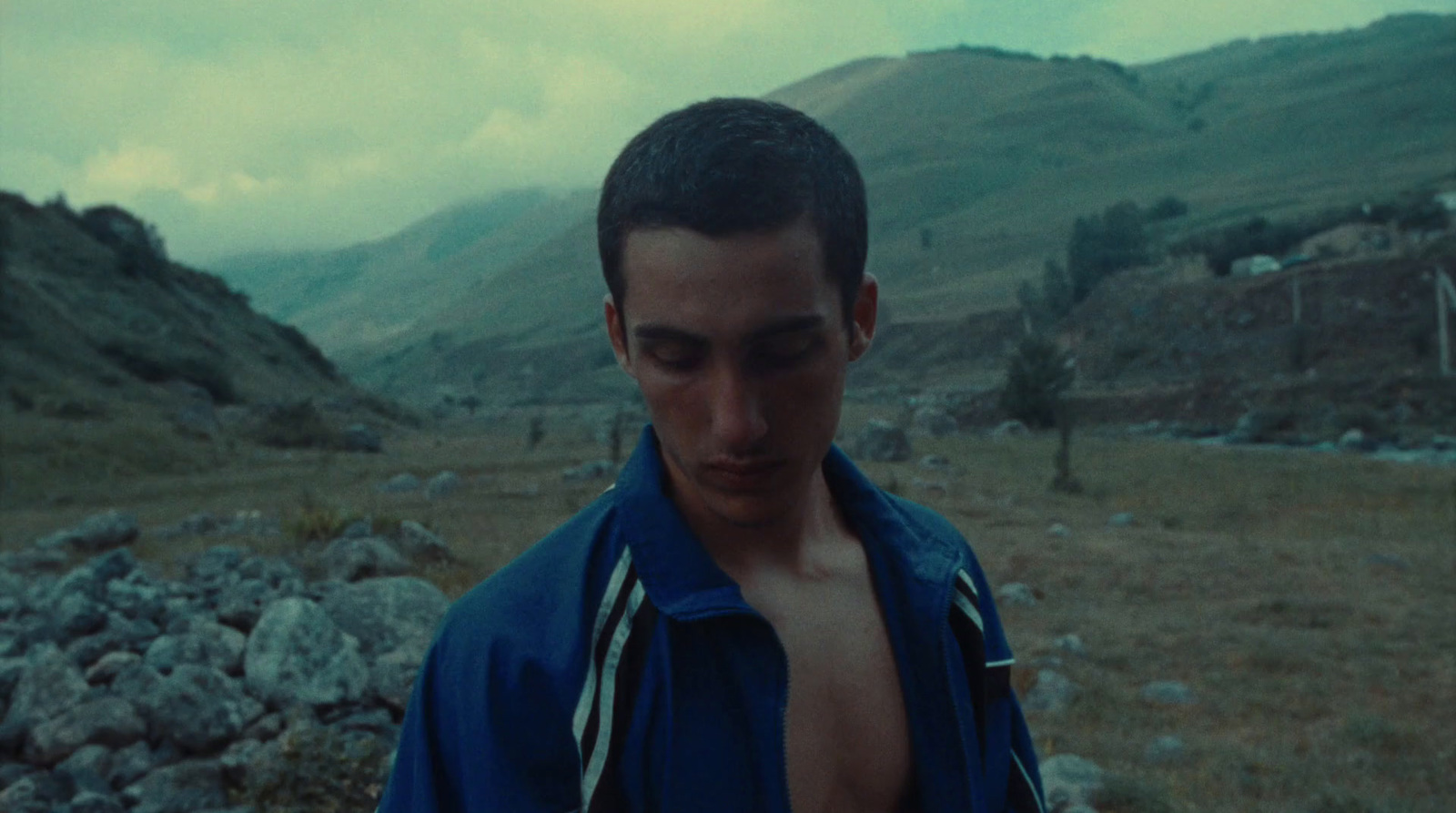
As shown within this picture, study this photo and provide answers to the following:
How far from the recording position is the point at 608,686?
1332mm

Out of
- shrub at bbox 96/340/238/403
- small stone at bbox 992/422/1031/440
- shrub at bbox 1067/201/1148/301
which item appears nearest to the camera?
small stone at bbox 992/422/1031/440

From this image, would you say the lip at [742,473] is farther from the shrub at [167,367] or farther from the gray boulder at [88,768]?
the shrub at [167,367]

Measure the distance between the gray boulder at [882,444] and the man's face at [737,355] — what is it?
1735 centimetres

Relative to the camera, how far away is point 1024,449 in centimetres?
2120

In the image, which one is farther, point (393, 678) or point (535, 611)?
point (393, 678)

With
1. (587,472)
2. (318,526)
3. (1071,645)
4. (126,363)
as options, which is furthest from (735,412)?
(126,363)

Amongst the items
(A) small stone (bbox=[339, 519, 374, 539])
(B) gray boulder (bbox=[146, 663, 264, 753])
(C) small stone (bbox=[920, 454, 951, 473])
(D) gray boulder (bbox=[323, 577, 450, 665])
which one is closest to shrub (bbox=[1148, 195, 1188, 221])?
(C) small stone (bbox=[920, 454, 951, 473])

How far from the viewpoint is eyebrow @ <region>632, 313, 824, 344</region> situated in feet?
4.78

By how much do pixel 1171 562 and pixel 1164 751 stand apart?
16.3 feet

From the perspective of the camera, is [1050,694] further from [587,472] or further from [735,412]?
[587,472]

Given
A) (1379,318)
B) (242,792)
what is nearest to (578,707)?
(242,792)

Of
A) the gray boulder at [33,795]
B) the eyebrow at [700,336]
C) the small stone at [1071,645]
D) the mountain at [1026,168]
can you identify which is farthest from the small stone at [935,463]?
the mountain at [1026,168]

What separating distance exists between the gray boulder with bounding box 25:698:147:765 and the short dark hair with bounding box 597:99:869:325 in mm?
3749

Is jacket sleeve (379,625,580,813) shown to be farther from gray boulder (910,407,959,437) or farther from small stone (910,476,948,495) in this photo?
gray boulder (910,407,959,437)
